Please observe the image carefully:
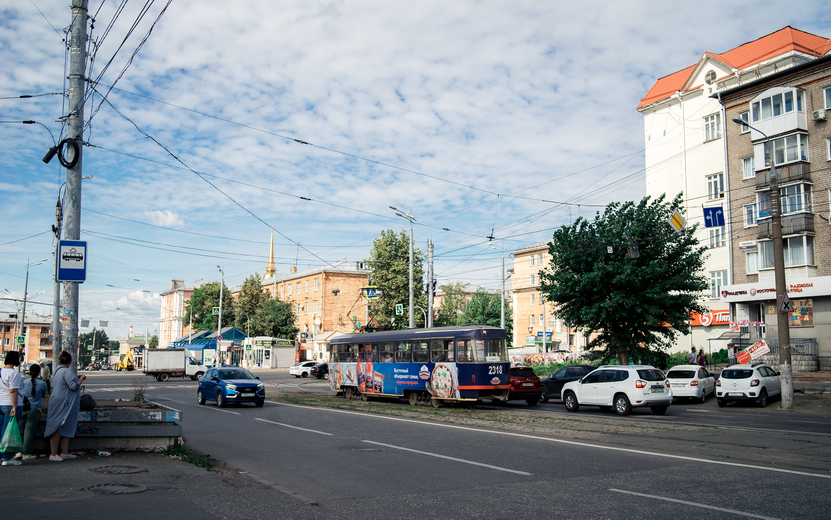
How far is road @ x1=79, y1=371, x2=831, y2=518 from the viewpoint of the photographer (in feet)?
24.1

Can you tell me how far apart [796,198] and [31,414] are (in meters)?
38.8

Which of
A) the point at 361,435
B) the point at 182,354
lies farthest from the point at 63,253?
the point at 182,354

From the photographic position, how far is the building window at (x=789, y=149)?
36.2 m

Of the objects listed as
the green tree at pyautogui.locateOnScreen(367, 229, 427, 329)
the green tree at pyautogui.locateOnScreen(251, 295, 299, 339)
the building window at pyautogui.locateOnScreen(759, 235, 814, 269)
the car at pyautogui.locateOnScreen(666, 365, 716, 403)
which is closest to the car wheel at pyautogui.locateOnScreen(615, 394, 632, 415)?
the car at pyautogui.locateOnScreen(666, 365, 716, 403)

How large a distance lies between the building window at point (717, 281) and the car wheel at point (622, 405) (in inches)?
1146

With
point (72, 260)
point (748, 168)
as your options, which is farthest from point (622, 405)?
point (748, 168)

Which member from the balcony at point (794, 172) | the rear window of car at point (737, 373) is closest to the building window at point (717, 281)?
the balcony at point (794, 172)

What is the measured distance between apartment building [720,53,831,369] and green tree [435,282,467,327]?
42658 mm

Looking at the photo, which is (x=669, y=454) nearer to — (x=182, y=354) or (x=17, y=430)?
(x=17, y=430)

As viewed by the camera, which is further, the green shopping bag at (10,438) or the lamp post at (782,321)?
the lamp post at (782,321)

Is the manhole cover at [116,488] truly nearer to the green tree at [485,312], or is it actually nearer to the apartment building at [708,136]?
the apartment building at [708,136]

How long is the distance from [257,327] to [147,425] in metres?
71.9

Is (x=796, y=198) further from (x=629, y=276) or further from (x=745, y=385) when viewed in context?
(x=745, y=385)

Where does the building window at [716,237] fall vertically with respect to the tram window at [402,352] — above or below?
above
